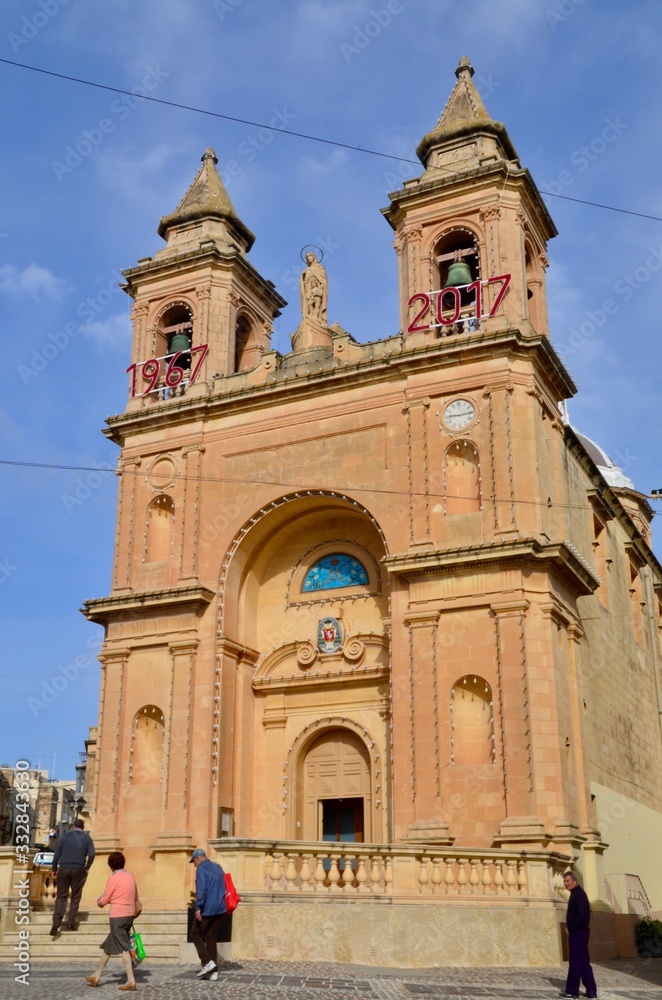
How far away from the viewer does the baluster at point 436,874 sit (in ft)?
50.9

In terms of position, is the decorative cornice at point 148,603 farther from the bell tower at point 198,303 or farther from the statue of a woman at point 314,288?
the statue of a woman at point 314,288

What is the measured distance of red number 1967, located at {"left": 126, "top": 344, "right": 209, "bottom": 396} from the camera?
26.2 m

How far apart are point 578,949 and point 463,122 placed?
63.6ft

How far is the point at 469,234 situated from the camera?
2425 cm

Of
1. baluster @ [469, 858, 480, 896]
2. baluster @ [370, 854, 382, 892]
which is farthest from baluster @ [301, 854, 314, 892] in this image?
baluster @ [469, 858, 480, 896]

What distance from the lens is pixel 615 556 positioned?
29.2 m

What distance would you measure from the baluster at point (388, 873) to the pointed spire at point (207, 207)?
60.3 feet

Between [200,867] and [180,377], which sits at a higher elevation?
→ [180,377]

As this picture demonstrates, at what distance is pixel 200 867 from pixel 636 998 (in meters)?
5.31

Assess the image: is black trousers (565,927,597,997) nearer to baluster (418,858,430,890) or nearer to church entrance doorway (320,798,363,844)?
baluster (418,858,430,890)

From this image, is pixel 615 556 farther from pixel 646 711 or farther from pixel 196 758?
pixel 196 758

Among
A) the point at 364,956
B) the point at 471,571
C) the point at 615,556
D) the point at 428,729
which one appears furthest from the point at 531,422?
the point at 364,956

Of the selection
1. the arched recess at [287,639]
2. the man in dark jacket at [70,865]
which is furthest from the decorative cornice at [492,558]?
the man in dark jacket at [70,865]

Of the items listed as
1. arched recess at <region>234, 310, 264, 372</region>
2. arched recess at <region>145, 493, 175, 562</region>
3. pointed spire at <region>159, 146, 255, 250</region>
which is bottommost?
arched recess at <region>145, 493, 175, 562</region>
